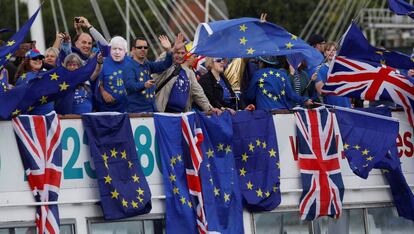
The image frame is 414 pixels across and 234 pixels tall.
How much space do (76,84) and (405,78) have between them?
4.99 meters

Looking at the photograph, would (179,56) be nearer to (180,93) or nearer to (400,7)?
(180,93)

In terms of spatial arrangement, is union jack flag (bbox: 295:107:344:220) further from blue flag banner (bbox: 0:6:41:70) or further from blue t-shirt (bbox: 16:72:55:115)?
blue flag banner (bbox: 0:6:41:70)

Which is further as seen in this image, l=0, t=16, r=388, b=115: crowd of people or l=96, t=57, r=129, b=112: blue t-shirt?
l=96, t=57, r=129, b=112: blue t-shirt

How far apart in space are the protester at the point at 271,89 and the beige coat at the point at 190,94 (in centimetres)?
89

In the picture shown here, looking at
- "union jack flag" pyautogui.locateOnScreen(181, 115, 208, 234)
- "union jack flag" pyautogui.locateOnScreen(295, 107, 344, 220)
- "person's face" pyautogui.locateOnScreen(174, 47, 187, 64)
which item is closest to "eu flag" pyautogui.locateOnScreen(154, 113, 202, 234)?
"union jack flag" pyautogui.locateOnScreen(181, 115, 208, 234)

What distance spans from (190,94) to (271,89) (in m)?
1.17

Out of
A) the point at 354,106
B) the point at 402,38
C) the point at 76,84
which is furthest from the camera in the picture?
the point at 402,38

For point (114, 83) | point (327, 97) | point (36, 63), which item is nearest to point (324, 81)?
point (327, 97)

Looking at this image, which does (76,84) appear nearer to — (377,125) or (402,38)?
(377,125)

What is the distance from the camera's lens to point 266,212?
20.1 m

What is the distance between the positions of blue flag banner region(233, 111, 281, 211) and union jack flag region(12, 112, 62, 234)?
2.63 metres

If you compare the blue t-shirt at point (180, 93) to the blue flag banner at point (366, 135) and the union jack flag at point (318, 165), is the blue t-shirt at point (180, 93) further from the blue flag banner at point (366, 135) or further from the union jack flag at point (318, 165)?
the blue flag banner at point (366, 135)

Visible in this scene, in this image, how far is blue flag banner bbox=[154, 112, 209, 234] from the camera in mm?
19094

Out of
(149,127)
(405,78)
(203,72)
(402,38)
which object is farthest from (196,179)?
(402,38)
